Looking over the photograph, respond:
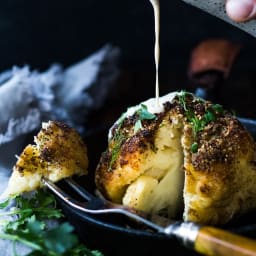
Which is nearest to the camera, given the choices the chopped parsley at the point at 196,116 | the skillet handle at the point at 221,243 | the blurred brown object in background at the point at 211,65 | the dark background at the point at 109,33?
the skillet handle at the point at 221,243

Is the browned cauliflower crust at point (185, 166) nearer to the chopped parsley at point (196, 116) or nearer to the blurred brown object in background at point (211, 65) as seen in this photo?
the chopped parsley at point (196, 116)

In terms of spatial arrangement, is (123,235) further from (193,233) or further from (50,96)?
(50,96)

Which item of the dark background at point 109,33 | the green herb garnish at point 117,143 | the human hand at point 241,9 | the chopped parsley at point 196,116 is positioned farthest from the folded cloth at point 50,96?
the human hand at point 241,9

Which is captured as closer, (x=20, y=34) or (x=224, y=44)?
(x=224, y=44)

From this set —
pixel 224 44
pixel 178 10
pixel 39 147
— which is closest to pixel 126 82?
pixel 224 44

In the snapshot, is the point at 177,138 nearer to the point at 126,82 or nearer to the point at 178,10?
the point at 126,82

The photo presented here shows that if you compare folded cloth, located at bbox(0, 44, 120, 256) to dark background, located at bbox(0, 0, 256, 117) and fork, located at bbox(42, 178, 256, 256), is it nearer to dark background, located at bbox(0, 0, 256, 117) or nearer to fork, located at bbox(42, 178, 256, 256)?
dark background, located at bbox(0, 0, 256, 117)

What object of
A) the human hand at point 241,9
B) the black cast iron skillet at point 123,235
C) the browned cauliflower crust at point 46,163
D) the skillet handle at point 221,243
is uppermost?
the human hand at point 241,9
